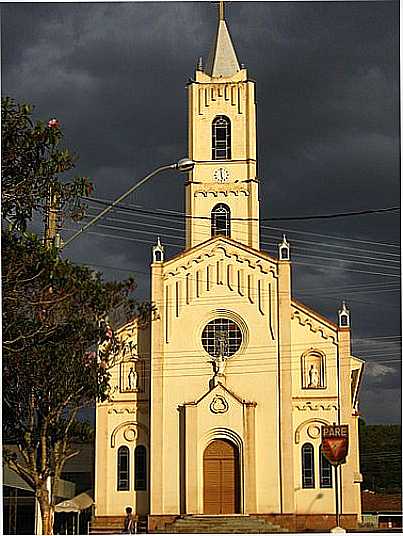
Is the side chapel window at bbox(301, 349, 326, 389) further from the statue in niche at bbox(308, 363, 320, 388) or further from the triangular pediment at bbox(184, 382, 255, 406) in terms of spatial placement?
the triangular pediment at bbox(184, 382, 255, 406)

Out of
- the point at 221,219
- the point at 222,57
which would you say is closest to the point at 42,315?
the point at 221,219

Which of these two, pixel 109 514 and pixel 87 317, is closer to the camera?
pixel 87 317

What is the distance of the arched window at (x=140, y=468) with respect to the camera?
1385 inches

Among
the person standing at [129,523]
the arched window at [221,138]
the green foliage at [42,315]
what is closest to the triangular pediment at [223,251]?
the arched window at [221,138]

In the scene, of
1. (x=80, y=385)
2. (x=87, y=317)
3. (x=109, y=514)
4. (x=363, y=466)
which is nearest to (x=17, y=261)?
(x=87, y=317)

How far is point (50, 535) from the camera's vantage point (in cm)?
2038

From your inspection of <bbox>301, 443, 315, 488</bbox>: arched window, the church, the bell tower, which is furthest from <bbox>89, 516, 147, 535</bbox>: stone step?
the bell tower

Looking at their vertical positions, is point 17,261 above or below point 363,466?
above

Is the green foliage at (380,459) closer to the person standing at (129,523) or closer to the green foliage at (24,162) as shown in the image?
the person standing at (129,523)

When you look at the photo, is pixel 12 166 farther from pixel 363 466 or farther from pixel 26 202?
pixel 363 466

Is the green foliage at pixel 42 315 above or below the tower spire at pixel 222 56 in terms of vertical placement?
below

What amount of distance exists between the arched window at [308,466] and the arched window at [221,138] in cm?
1177

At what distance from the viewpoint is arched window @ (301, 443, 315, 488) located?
112 feet

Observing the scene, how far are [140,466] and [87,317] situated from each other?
18304 millimetres
